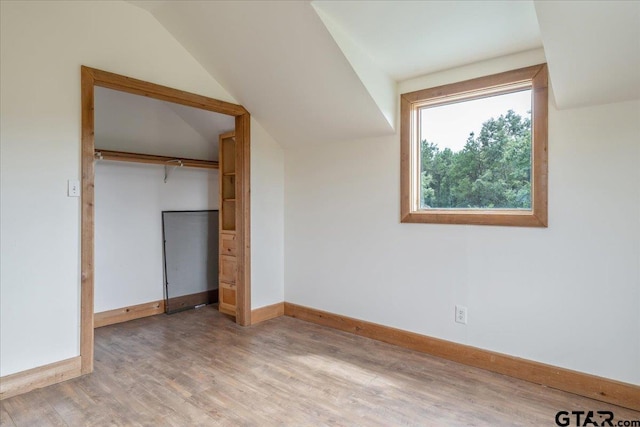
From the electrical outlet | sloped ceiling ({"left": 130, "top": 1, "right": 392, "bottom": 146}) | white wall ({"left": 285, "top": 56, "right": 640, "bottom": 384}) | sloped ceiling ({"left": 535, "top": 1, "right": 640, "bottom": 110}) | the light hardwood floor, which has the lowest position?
the light hardwood floor

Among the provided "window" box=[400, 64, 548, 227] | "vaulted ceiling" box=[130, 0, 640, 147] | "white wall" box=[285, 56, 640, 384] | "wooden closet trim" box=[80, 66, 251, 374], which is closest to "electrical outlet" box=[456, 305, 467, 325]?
"white wall" box=[285, 56, 640, 384]

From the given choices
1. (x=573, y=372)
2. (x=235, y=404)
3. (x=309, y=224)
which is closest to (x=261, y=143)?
(x=309, y=224)

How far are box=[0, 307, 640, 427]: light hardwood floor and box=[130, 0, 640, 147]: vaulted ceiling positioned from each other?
6.23ft

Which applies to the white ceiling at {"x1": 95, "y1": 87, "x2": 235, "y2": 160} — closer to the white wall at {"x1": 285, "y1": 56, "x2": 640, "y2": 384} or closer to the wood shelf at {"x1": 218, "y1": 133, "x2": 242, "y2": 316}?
the wood shelf at {"x1": 218, "y1": 133, "x2": 242, "y2": 316}

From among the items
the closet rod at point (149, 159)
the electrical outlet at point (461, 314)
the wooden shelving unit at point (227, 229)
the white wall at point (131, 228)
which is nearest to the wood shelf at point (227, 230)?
the wooden shelving unit at point (227, 229)

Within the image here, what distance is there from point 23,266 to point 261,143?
2270 millimetres

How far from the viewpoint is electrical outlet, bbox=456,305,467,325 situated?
2.78 metres

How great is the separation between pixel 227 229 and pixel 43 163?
1.99 m

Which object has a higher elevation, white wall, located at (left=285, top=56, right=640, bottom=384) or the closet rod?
the closet rod

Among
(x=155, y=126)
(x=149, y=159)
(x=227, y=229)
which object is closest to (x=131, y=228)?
(x=149, y=159)

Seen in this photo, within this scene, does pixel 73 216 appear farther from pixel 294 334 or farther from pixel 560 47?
pixel 560 47

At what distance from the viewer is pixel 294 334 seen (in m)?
3.43

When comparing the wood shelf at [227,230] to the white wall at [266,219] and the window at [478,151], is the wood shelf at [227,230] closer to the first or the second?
the white wall at [266,219]

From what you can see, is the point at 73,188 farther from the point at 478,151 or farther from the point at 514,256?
the point at 514,256
